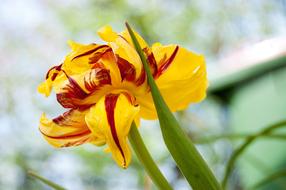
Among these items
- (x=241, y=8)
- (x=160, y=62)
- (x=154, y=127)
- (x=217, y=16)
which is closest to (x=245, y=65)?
(x=160, y=62)

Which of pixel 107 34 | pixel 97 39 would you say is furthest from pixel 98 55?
pixel 97 39

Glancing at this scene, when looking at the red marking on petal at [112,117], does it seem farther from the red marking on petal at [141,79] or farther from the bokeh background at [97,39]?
the bokeh background at [97,39]

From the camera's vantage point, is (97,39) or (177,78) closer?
(177,78)

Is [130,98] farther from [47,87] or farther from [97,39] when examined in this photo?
A: [97,39]

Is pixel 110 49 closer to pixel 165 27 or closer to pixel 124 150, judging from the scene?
pixel 124 150

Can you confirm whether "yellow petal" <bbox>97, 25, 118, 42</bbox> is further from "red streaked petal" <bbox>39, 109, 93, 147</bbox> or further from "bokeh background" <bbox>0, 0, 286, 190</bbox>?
"bokeh background" <bbox>0, 0, 286, 190</bbox>

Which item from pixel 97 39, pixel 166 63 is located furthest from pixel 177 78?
pixel 97 39

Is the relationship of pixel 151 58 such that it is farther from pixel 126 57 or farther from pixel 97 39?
pixel 97 39
